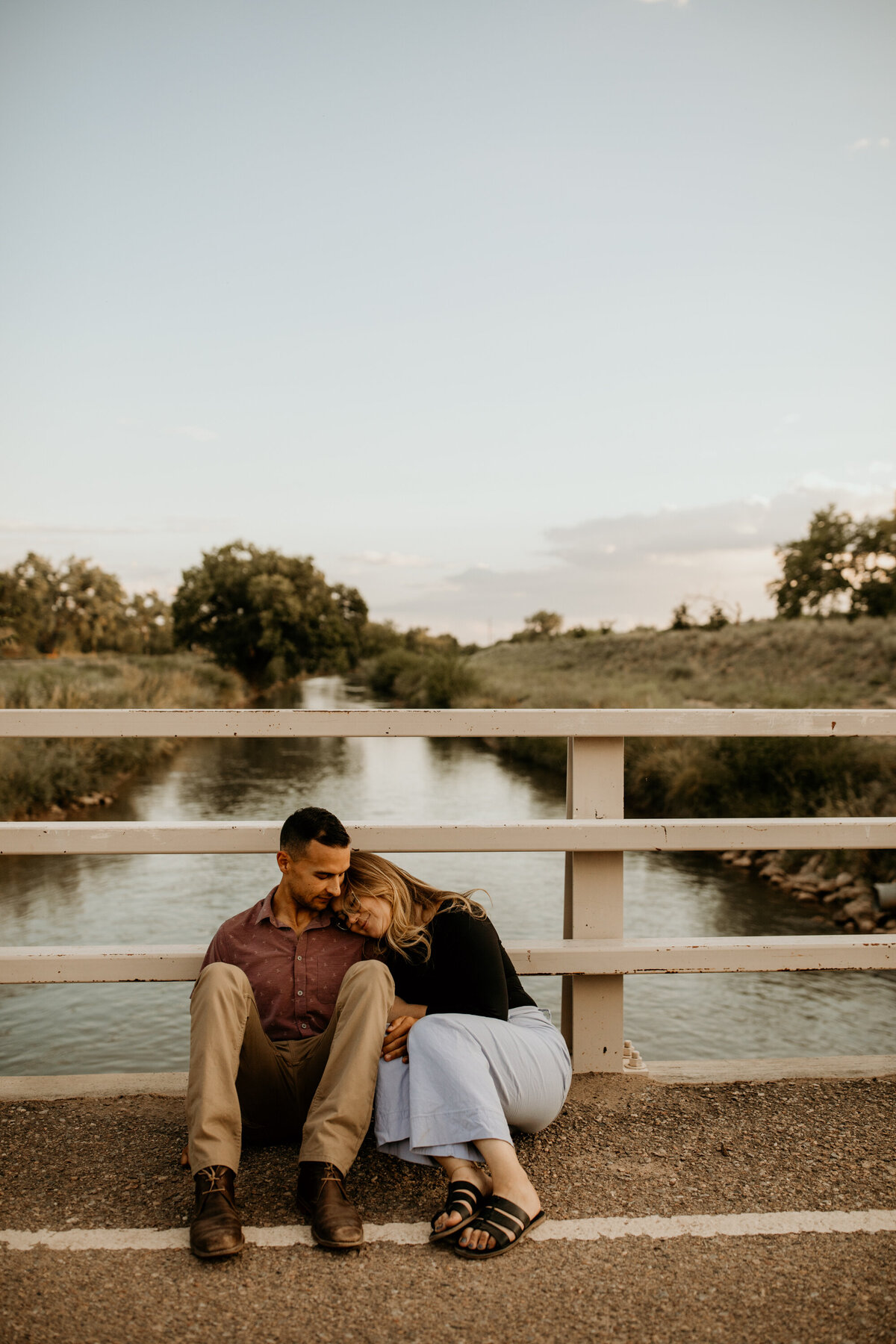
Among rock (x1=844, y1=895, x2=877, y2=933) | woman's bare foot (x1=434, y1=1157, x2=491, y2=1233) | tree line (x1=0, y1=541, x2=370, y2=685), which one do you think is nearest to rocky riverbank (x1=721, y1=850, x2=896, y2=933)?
rock (x1=844, y1=895, x2=877, y2=933)

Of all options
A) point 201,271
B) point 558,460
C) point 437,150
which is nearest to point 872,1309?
point 437,150

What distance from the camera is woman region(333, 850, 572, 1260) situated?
240 centimetres

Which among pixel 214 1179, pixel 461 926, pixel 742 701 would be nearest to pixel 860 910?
pixel 461 926

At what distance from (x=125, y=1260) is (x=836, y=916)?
950cm

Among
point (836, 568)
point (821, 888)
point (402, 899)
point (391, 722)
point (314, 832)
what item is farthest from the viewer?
point (836, 568)

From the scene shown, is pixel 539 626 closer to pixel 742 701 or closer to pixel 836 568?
pixel 836 568

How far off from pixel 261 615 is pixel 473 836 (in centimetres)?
4626

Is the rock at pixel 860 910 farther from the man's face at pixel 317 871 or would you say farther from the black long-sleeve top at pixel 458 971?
the man's face at pixel 317 871

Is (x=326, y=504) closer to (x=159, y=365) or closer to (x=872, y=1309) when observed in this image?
(x=159, y=365)

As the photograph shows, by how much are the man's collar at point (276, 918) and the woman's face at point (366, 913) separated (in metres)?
0.04

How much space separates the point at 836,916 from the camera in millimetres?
10461

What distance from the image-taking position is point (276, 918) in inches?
112

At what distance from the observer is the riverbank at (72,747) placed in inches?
543

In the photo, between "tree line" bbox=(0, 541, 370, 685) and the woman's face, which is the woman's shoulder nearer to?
the woman's face
